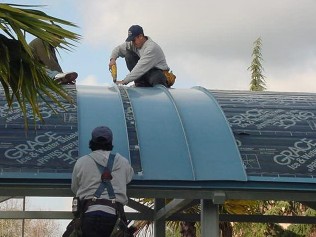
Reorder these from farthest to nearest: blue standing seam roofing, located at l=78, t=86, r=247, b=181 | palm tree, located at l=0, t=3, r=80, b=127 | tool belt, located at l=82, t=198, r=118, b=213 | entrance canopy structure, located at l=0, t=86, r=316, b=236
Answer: blue standing seam roofing, located at l=78, t=86, r=247, b=181, entrance canopy structure, located at l=0, t=86, r=316, b=236, tool belt, located at l=82, t=198, r=118, b=213, palm tree, located at l=0, t=3, r=80, b=127

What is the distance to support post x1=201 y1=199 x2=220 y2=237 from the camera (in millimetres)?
10000

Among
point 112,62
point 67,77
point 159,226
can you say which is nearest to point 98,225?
point 67,77

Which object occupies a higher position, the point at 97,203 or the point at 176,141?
the point at 176,141

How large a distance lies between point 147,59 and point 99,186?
16.0 ft

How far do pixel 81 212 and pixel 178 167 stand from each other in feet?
6.26

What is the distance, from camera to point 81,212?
28.2 feet

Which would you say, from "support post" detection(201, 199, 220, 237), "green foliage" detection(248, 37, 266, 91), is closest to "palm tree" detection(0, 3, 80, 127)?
"support post" detection(201, 199, 220, 237)

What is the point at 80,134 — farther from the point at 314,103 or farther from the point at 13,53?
the point at 314,103

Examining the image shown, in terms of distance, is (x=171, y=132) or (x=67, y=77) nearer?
(x=171, y=132)

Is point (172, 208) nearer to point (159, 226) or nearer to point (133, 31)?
point (159, 226)

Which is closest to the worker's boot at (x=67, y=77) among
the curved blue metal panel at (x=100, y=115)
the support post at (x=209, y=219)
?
the curved blue metal panel at (x=100, y=115)

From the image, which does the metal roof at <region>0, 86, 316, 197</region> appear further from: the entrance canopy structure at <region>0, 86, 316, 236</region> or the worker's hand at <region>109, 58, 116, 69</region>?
the worker's hand at <region>109, 58, 116, 69</region>

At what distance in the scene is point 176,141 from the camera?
1070 cm

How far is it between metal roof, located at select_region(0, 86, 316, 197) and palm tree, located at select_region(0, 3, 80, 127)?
6.04 ft
